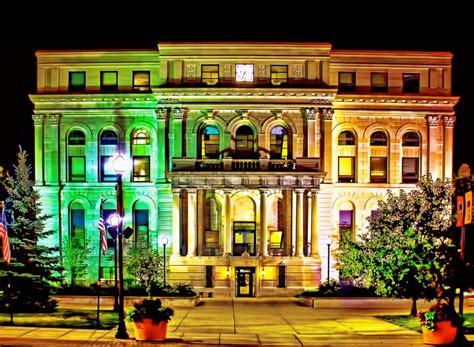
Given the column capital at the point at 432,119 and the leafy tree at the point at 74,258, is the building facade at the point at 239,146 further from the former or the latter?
the leafy tree at the point at 74,258

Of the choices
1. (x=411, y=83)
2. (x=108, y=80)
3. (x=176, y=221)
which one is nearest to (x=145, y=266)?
(x=176, y=221)

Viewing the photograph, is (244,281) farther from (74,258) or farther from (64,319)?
(64,319)

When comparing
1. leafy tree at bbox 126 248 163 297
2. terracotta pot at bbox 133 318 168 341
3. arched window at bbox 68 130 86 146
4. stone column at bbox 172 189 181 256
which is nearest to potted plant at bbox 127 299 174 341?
terracotta pot at bbox 133 318 168 341

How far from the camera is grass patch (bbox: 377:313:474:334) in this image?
29998mm

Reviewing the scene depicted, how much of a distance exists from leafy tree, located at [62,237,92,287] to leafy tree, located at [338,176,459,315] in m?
20.5

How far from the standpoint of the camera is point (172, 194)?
175 ft

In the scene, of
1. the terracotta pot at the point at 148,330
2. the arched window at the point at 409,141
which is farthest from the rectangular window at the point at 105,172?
the terracotta pot at the point at 148,330

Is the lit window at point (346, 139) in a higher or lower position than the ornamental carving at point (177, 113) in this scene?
lower

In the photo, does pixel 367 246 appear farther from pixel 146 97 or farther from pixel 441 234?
pixel 146 97

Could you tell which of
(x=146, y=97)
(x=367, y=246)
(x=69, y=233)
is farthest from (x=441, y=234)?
(x=69, y=233)

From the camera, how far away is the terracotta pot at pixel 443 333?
24.9 metres

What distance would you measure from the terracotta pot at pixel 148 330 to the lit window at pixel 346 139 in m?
33.5

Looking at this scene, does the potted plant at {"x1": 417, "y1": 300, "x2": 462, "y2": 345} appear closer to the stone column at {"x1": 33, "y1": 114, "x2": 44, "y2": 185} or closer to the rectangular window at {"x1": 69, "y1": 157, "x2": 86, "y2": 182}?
the rectangular window at {"x1": 69, "y1": 157, "x2": 86, "y2": 182}

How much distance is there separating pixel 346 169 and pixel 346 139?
2.58 m
